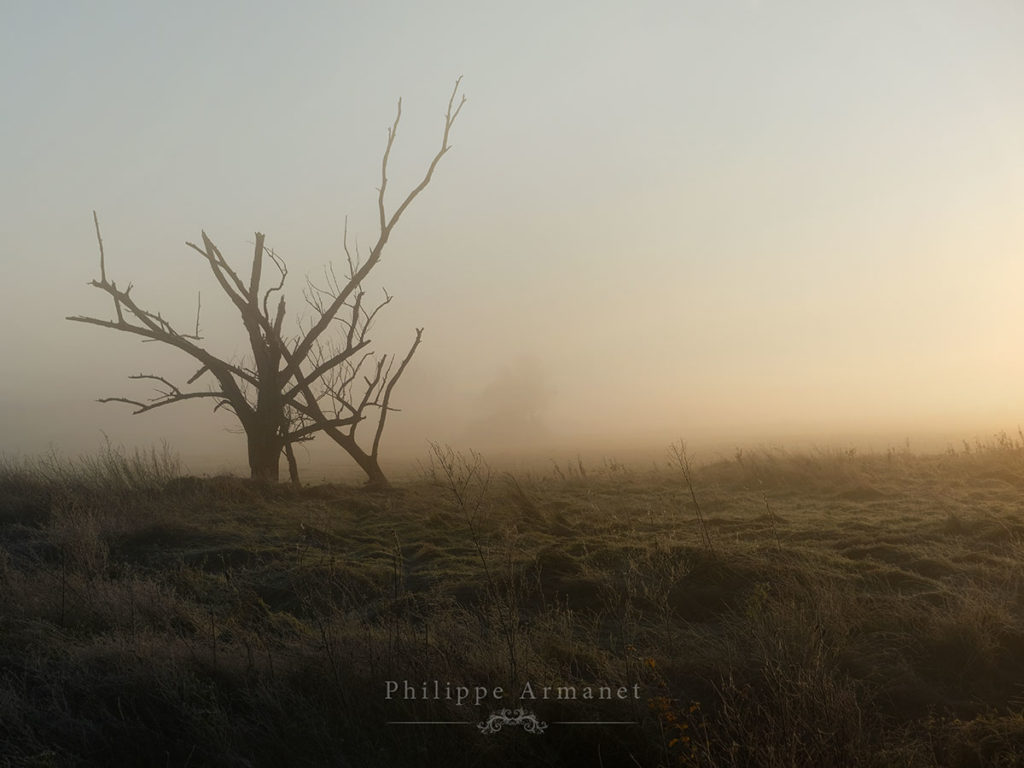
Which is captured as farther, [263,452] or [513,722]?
[263,452]

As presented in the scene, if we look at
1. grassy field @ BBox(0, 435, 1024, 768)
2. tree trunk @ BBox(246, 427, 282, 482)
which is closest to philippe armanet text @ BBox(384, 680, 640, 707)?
grassy field @ BBox(0, 435, 1024, 768)

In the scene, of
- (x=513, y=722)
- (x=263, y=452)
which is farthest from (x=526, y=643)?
(x=263, y=452)

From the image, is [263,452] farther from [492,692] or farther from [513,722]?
[513,722]

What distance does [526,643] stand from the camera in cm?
475

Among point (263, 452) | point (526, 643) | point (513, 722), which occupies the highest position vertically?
point (263, 452)

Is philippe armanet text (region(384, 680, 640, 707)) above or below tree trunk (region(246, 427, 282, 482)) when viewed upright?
below

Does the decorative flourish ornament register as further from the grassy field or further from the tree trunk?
the tree trunk

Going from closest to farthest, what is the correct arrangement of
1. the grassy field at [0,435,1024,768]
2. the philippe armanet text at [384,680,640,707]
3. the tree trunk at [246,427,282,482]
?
the grassy field at [0,435,1024,768]
the philippe armanet text at [384,680,640,707]
the tree trunk at [246,427,282,482]

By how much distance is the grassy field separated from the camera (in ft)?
13.0

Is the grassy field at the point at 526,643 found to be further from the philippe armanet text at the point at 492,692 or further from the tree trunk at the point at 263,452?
the tree trunk at the point at 263,452

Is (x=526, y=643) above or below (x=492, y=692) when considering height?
above

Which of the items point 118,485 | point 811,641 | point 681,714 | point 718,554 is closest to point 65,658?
point 681,714

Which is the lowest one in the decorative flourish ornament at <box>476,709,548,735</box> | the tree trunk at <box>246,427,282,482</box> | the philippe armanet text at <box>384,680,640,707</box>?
the decorative flourish ornament at <box>476,709,548,735</box>

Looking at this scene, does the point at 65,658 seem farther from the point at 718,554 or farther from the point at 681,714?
the point at 718,554
